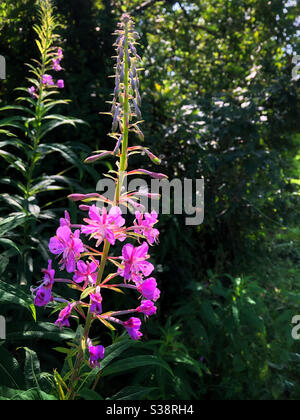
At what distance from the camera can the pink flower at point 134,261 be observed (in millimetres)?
1326

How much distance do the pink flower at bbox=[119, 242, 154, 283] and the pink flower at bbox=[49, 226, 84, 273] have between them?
15 cm

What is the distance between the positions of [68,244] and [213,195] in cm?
248

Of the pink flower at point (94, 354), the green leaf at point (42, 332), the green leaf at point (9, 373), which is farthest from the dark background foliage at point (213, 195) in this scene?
the pink flower at point (94, 354)

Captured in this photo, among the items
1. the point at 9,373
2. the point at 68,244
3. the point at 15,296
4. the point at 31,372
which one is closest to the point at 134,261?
the point at 68,244

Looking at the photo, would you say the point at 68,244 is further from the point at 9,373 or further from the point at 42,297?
the point at 9,373

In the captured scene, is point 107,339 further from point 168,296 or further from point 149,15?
point 149,15

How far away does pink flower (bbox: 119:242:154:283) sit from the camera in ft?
4.35

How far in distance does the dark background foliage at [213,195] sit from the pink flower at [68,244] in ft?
3.80

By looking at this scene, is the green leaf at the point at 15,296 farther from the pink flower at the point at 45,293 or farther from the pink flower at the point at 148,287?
the pink flower at the point at 148,287

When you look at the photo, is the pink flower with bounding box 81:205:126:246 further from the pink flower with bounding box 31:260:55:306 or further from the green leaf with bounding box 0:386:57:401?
the green leaf with bounding box 0:386:57:401

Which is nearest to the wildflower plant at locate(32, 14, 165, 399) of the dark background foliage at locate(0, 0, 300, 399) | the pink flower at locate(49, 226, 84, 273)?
the pink flower at locate(49, 226, 84, 273)

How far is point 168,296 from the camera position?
11.1 feet

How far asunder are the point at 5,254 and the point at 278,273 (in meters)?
2.65

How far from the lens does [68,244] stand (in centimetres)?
133
